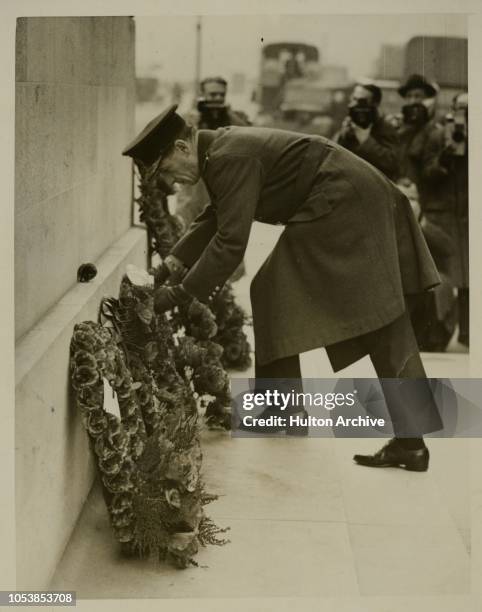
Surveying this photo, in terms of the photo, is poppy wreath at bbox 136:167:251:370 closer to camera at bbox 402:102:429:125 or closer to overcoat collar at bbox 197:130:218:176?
overcoat collar at bbox 197:130:218:176

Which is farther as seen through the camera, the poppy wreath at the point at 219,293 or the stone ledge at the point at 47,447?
the poppy wreath at the point at 219,293

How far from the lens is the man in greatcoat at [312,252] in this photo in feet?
12.7

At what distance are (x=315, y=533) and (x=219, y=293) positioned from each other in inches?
32.3

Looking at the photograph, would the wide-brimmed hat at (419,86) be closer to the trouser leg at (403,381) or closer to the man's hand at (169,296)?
the trouser leg at (403,381)

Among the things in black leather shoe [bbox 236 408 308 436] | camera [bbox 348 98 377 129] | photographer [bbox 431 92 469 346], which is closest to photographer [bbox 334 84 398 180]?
camera [bbox 348 98 377 129]

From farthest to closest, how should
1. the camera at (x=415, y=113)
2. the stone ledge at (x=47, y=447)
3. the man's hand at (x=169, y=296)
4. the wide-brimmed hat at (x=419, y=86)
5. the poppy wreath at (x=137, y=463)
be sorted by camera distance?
1. the man's hand at (x=169, y=296)
2. the camera at (x=415, y=113)
3. the wide-brimmed hat at (x=419, y=86)
4. the poppy wreath at (x=137, y=463)
5. the stone ledge at (x=47, y=447)

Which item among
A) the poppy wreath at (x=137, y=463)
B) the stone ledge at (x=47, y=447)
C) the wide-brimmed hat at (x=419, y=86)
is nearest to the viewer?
the stone ledge at (x=47, y=447)

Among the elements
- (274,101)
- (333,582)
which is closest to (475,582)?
(333,582)

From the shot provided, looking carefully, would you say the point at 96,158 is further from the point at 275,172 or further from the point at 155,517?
the point at 155,517

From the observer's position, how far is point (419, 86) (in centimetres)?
388

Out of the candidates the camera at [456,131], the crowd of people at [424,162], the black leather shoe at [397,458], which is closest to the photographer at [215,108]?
the crowd of people at [424,162]

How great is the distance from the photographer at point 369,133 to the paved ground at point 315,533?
0.41 meters

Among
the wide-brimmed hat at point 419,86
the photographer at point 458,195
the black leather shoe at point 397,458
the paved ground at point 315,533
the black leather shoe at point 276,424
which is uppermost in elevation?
the wide-brimmed hat at point 419,86

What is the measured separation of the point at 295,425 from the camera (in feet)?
12.5
